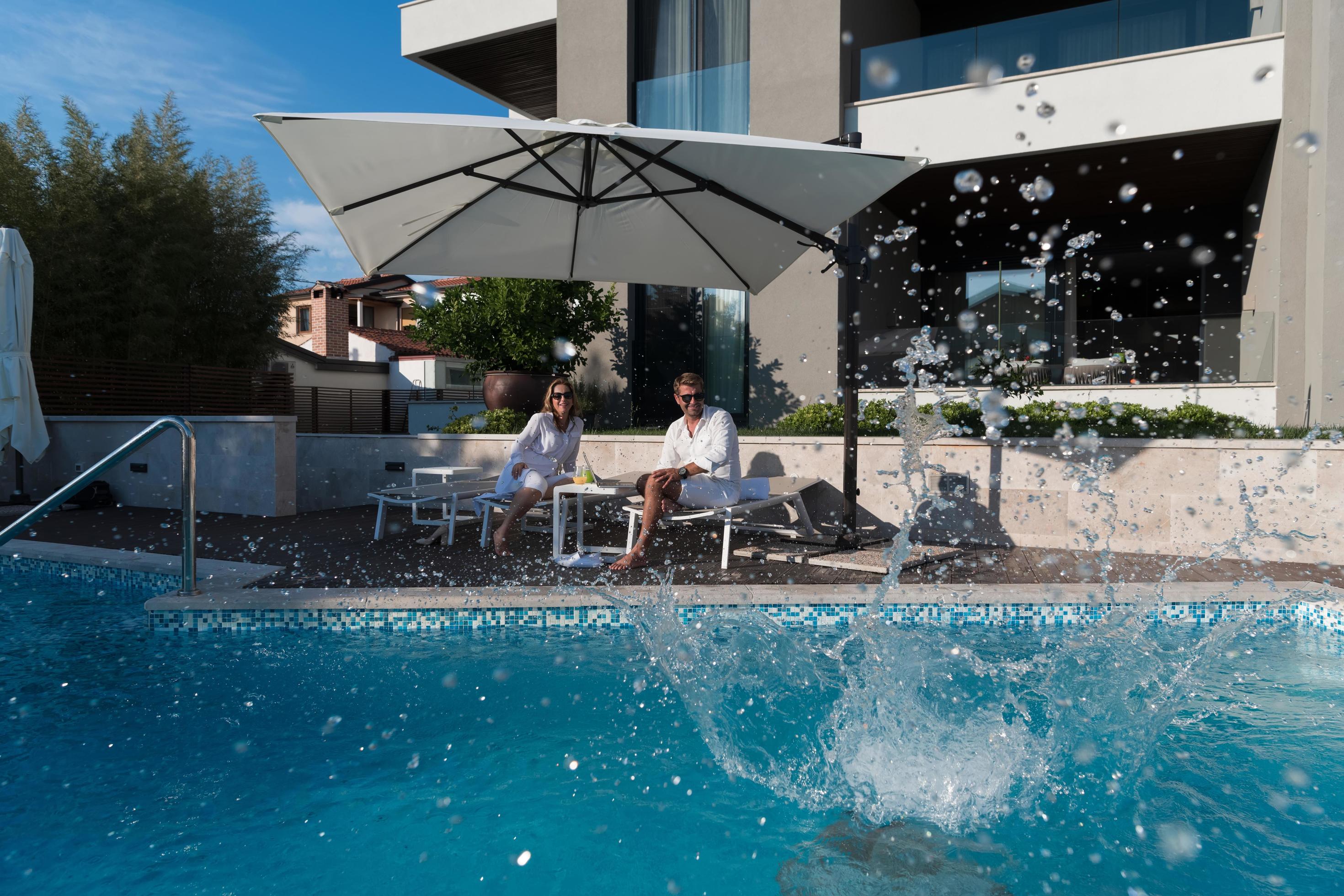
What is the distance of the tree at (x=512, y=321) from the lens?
34.0 ft

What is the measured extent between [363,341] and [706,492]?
104 ft

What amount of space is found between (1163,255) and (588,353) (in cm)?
944

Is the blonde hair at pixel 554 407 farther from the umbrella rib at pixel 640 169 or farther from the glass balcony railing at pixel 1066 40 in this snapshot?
the glass balcony railing at pixel 1066 40

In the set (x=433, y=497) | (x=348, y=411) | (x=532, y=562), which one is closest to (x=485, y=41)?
(x=433, y=497)

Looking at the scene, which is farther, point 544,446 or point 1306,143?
point 1306,143

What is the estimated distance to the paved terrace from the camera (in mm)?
5445

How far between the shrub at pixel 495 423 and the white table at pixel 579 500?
3270mm

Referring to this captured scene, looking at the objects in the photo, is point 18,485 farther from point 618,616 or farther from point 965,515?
point 965,515

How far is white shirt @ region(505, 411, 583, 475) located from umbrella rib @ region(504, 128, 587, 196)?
1.92 meters

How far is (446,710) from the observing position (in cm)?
373

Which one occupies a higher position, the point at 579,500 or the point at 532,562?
the point at 579,500

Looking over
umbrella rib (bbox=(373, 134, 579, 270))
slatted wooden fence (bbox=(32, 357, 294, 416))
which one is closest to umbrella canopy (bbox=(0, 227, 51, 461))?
slatted wooden fence (bbox=(32, 357, 294, 416))

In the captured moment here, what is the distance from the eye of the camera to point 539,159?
5.39 m

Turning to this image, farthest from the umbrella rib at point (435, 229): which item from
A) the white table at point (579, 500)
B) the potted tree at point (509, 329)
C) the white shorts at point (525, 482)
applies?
the potted tree at point (509, 329)
